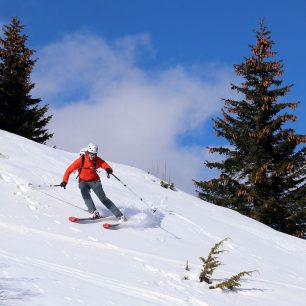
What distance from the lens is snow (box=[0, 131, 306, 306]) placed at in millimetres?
5902

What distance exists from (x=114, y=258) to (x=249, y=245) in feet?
17.4

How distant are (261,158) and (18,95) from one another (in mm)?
14612

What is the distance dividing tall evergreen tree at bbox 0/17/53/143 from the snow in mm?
10331

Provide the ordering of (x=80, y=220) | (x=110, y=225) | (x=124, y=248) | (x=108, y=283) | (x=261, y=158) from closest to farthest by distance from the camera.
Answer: (x=108, y=283)
(x=124, y=248)
(x=80, y=220)
(x=110, y=225)
(x=261, y=158)

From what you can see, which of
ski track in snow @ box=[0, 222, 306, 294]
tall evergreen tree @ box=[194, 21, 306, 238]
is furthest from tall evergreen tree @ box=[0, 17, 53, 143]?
ski track in snow @ box=[0, 222, 306, 294]

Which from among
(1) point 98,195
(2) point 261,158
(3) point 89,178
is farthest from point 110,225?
(2) point 261,158

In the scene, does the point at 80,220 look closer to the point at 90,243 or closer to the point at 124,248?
the point at 90,243

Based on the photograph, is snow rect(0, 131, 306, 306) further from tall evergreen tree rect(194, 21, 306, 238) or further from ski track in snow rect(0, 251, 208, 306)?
tall evergreen tree rect(194, 21, 306, 238)

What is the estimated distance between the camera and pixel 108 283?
643cm

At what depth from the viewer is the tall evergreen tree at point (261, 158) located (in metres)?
22.7

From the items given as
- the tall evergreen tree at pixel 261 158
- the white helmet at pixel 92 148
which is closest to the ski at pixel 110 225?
the white helmet at pixel 92 148

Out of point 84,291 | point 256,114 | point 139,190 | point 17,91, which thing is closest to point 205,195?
point 256,114

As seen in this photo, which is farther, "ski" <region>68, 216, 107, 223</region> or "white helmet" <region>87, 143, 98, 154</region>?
"white helmet" <region>87, 143, 98, 154</region>

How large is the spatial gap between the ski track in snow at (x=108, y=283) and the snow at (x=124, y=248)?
0.06 feet
